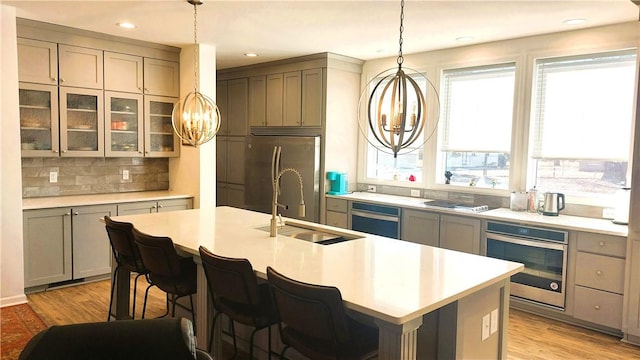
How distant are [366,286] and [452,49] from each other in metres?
3.65

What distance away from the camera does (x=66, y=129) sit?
4520 mm

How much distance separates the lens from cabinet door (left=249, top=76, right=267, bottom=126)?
6.09 meters

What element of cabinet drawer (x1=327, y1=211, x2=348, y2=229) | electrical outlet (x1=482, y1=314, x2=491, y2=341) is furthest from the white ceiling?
electrical outlet (x1=482, y1=314, x2=491, y2=341)

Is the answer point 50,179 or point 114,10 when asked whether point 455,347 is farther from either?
point 50,179

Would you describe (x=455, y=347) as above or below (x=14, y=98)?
below

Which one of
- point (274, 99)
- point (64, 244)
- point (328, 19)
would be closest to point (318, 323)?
point (328, 19)

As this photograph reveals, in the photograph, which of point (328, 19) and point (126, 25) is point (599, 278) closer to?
point (328, 19)

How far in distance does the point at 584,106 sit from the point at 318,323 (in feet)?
11.3

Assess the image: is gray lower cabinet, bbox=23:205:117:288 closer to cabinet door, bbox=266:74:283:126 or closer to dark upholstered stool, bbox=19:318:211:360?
cabinet door, bbox=266:74:283:126

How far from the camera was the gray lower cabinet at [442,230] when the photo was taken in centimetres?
422

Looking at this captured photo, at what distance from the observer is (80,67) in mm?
4586

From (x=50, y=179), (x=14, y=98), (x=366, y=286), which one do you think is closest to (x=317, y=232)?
(x=366, y=286)

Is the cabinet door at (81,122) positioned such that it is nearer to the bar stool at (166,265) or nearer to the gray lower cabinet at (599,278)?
the bar stool at (166,265)

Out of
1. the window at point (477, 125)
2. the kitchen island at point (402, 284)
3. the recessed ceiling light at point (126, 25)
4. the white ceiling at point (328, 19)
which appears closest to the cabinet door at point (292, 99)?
the white ceiling at point (328, 19)
